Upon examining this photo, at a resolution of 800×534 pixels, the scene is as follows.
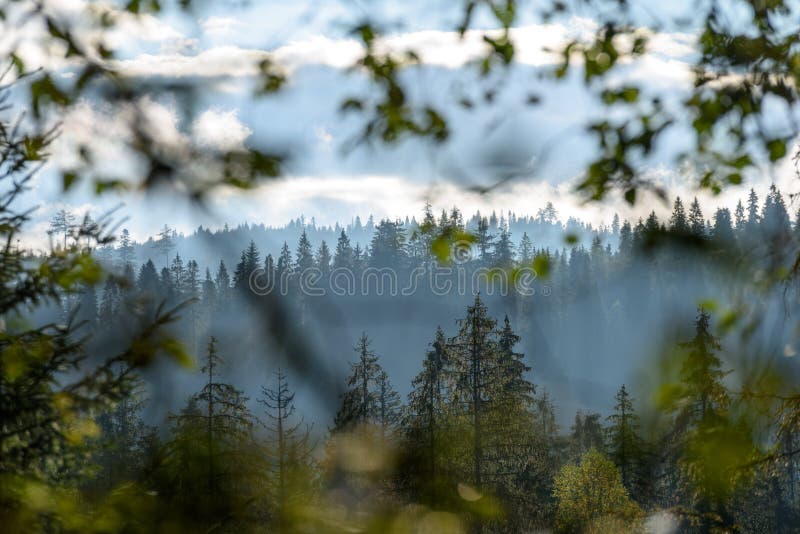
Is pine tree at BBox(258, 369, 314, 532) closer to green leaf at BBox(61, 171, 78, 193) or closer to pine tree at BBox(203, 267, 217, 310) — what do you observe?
green leaf at BBox(61, 171, 78, 193)

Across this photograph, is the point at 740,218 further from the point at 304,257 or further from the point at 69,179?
the point at 69,179

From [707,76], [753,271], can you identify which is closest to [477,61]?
[707,76]

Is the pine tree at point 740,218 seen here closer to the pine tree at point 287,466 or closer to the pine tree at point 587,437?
the pine tree at point 587,437

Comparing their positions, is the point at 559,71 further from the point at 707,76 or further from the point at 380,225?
the point at 380,225

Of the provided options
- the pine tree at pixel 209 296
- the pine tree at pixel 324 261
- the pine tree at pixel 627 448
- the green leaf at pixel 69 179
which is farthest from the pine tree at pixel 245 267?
the pine tree at pixel 324 261

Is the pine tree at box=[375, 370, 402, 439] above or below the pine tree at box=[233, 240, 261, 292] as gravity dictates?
below

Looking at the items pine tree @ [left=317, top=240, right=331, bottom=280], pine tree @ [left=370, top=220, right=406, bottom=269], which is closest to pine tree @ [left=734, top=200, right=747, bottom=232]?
pine tree @ [left=370, top=220, right=406, bottom=269]

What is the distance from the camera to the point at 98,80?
2.67m

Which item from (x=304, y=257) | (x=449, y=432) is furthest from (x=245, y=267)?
(x=304, y=257)

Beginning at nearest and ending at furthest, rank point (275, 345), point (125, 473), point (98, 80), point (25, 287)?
point (98, 80), point (275, 345), point (125, 473), point (25, 287)

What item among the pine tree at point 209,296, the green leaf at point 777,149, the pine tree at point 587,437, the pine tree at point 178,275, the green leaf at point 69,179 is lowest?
the pine tree at point 587,437

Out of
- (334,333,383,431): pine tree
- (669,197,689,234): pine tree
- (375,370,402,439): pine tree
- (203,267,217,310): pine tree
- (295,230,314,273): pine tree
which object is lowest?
(375,370,402,439): pine tree

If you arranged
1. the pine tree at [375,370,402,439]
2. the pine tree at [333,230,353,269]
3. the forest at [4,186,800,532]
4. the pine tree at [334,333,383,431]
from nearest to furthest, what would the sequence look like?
the forest at [4,186,800,532], the pine tree at [334,333,383,431], the pine tree at [375,370,402,439], the pine tree at [333,230,353,269]

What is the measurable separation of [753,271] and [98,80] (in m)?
2.97
